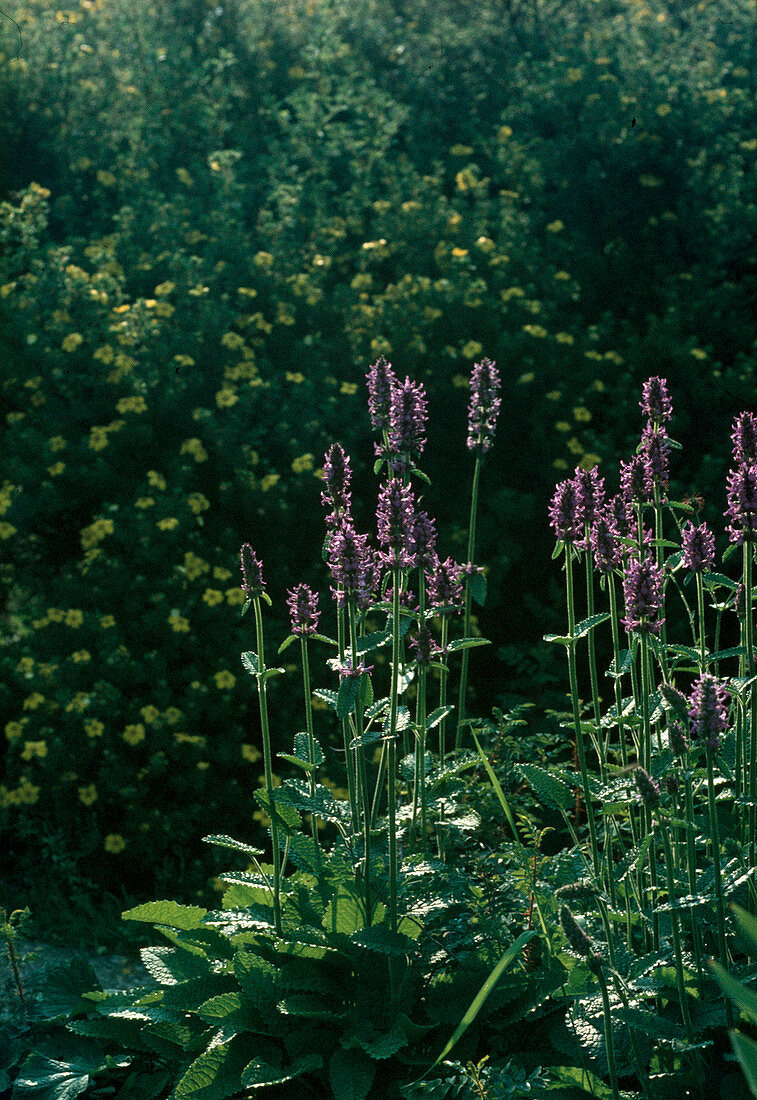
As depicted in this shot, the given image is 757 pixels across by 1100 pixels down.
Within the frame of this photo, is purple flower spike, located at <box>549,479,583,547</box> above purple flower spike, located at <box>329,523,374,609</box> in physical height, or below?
above

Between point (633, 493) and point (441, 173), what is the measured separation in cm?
465

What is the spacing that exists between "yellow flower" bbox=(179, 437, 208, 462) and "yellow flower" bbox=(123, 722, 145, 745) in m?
1.24

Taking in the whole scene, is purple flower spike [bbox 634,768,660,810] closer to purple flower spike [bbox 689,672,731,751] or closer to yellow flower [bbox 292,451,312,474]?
purple flower spike [bbox 689,672,731,751]

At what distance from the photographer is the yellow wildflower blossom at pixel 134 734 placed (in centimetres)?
375

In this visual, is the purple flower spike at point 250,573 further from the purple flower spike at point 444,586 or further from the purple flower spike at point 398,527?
the purple flower spike at point 444,586

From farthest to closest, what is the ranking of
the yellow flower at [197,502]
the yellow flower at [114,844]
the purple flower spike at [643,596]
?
1. the yellow flower at [197,502]
2. the yellow flower at [114,844]
3. the purple flower spike at [643,596]

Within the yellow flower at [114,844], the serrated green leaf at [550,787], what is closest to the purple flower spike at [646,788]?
the serrated green leaf at [550,787]

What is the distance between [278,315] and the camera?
5.20m

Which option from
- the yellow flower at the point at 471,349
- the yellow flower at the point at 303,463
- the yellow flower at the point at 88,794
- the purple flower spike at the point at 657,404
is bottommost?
the yellow flower at the point at 88,794

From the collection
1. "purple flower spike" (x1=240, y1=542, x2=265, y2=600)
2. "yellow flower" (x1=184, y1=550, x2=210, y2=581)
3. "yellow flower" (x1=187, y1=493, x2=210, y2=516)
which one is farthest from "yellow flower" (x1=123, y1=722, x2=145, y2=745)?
"purple flower spike" (x1=240, y1=542, x2=265, y2=600)

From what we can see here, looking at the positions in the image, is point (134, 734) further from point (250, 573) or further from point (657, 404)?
point (657, 404)

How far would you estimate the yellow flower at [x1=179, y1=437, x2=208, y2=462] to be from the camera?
454 cm

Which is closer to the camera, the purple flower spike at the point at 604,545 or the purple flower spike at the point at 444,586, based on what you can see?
the purple flower spike at the point at 604,545

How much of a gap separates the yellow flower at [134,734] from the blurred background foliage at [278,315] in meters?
0.01
